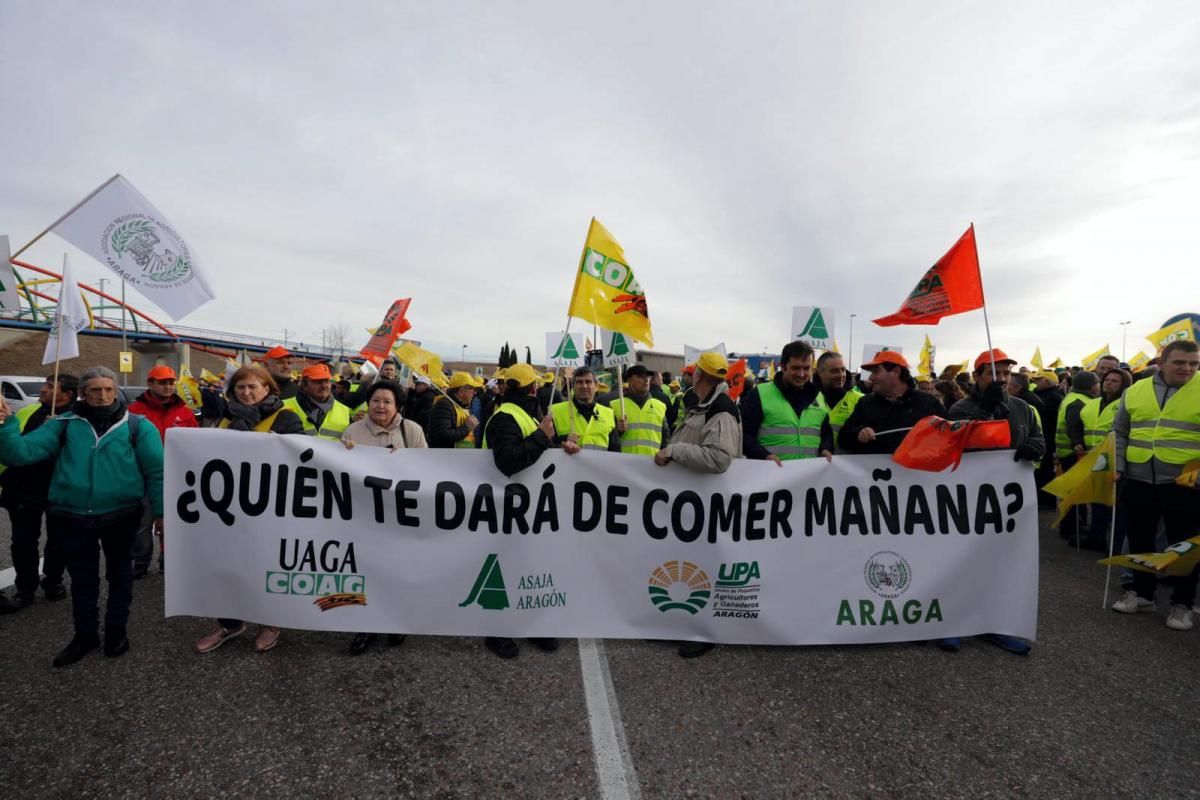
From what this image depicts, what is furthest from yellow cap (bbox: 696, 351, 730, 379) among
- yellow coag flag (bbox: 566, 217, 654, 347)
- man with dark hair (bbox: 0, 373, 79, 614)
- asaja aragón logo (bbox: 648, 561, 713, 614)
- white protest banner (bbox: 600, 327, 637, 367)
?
man with dark hair (bbox: 0, 373, 79, 614)

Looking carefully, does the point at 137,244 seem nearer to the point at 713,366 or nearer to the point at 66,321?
the point at 66,321

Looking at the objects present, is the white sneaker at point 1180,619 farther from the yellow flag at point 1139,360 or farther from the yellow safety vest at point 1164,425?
the yellow flag at point 1139,360

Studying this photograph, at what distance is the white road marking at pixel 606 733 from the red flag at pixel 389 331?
19.5 ft

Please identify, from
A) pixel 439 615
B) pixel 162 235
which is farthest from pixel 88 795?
pixel 162 235

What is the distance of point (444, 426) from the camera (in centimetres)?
569

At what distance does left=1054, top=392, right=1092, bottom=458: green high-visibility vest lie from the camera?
659 cm

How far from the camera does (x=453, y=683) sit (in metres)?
3.00

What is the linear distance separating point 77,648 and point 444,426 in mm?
3132

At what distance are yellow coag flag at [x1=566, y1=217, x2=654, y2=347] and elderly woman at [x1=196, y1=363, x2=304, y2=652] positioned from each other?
2.18 meters

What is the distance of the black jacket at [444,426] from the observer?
5.64 m

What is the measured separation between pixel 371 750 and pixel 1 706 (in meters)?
Answer: 2.05

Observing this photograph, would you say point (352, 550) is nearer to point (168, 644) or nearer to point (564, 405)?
point (168, 644)

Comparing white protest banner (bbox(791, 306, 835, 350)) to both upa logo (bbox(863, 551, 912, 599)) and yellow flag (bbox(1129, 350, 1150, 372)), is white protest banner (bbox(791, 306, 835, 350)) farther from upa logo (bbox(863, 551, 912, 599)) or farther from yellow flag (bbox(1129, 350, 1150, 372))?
yellow flag (bbox(1129, 350, 1150, 372))

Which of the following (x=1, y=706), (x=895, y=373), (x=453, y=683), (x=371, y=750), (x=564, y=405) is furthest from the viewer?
(x=564, y=405)
